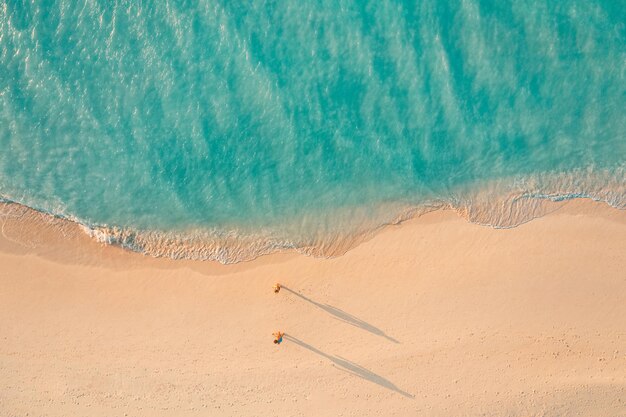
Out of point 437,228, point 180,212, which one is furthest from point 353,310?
point 180,212

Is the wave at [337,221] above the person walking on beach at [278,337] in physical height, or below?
above

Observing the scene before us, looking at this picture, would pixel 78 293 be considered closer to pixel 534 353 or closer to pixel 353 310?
pixel 353 310

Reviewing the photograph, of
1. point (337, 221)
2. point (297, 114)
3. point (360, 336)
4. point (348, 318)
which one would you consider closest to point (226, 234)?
point (337, 221)

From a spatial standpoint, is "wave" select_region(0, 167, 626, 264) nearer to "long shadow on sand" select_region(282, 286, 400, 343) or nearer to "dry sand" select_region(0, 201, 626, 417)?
"dry sand" select_region(0, 201, 626, 417)

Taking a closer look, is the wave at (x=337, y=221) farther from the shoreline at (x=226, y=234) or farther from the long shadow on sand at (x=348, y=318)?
the long shadow on sand at (x=348, y=318)

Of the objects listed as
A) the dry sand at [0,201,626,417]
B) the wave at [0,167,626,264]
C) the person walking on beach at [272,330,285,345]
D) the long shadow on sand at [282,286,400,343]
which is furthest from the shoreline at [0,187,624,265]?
the person walking on beach at [272,330,285,345]

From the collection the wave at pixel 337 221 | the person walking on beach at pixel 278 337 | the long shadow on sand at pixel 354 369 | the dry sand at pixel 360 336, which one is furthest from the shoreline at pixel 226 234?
the long shadow on sand at pixel 354 369
